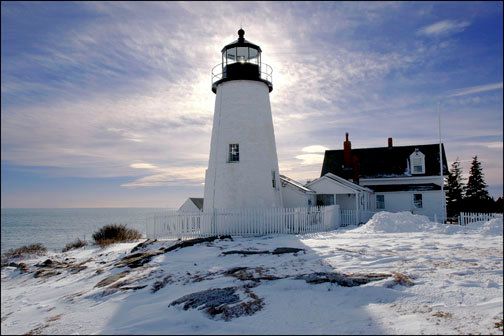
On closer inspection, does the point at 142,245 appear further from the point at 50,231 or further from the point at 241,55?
the point at 50,231

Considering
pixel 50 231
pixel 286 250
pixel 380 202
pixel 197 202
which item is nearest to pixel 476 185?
pixel 380 202

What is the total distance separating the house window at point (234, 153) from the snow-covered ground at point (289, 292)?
19.8 feet

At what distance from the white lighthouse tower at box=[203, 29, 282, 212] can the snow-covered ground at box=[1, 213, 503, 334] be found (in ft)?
16.4

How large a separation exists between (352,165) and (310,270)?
22.2 metres

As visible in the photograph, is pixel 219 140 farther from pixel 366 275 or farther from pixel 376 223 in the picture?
pixel 366 275

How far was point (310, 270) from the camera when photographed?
9312mm

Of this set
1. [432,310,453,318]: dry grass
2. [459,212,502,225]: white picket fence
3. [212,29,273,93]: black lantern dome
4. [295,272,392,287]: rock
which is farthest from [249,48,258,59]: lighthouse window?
[432,310,453,318]: dry grass

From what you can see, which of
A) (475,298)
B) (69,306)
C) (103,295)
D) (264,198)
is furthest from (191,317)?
(264,198)

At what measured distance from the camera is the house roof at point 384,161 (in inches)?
1153

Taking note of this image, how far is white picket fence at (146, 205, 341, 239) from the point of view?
18047 mm

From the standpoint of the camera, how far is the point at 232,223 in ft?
59.3

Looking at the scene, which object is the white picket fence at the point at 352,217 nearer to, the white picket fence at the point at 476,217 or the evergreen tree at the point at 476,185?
the white picket fence at the point at 476,217

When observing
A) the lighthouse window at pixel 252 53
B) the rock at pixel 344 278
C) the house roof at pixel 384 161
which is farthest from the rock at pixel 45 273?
the house roof at pixel 384 161

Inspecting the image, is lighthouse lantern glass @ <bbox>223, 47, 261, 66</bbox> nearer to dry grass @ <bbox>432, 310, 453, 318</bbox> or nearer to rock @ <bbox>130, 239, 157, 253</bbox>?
rock @ <bbox>130, 239, 157, 253</bbox>
